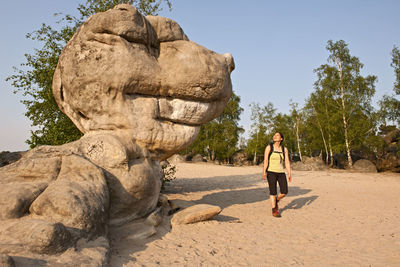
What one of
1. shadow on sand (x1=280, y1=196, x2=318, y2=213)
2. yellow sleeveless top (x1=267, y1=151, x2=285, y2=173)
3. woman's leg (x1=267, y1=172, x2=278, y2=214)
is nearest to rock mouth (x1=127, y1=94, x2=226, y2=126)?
yellow sleeveless top (x1=267, y1=151, x2=285, y2=173)

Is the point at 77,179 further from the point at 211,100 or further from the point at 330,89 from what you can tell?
the point at 330,89

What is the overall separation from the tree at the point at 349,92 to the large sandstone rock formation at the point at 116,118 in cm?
2298

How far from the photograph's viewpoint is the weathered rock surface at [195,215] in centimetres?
667

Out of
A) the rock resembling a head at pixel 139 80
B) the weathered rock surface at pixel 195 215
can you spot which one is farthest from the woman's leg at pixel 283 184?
the rock resembling a head at pixel 139 80

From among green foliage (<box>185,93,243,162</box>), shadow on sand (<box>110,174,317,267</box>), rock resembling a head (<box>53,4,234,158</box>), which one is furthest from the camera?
green foliage (<box>185,93,243,162</box>)

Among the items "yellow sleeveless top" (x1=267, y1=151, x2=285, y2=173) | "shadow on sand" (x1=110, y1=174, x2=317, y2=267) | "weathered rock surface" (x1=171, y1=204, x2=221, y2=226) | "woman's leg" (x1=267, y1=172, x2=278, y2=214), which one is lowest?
"shadow on sand" (x1=110, y1=174, x2=317, y2=267)

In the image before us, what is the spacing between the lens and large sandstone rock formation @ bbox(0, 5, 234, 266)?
15.3ft

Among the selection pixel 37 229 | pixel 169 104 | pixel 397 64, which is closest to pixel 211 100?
pixel 169 104

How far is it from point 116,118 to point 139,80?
3.39ft

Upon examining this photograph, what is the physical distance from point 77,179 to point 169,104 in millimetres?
3053

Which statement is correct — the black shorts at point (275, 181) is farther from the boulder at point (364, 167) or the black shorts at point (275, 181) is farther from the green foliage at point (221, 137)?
the green foliage at point (221, 137)

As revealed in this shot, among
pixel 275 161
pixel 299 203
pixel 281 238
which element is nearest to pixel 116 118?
pixel 281 238

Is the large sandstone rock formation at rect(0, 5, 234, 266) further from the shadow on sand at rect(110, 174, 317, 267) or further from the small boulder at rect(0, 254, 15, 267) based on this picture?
the small boulder at rect(0, 254, 15, 267)

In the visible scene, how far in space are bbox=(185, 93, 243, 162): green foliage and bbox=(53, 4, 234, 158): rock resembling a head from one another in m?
30.2
